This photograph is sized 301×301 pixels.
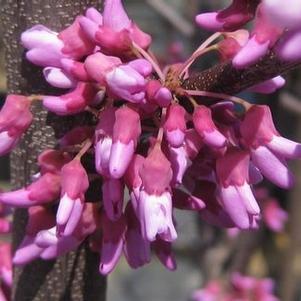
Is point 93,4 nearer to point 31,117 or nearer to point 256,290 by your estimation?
point 31,117

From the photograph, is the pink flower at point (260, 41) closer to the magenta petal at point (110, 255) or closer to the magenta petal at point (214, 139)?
the magenta petal at point (214, 139)

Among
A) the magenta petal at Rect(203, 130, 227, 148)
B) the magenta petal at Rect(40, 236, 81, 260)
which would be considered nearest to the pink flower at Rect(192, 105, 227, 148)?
the magenta petal at Rect(203, 130, 227, 148)

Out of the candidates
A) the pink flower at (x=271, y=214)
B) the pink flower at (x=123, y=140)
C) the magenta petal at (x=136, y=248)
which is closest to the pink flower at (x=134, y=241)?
the magenta petal at (x=136, y=248)

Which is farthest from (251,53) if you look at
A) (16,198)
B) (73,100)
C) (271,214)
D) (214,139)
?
(271,214)

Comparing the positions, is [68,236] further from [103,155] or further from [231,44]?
[231,44]

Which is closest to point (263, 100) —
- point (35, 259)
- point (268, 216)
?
point (268, 216)

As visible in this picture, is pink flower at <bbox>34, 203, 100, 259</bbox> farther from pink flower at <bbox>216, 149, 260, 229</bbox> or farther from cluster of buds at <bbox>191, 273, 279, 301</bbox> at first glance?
cluster of buds at <bbox>191, 273, 279, 301</bbox>
